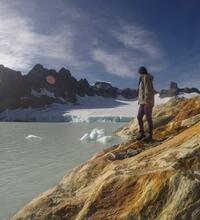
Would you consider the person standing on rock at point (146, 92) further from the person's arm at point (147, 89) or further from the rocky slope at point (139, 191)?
the rocky slope at point (139, 191)

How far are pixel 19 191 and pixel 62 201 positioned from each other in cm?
386

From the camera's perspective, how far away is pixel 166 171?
6.13m

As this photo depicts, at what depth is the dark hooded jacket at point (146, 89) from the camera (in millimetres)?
9475

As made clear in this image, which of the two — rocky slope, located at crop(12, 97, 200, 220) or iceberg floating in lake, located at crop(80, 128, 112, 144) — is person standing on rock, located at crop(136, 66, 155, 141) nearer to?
rocky slope, located at crop(12, 97, 200, 220)

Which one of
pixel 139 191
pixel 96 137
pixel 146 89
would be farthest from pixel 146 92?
pixel 96 137

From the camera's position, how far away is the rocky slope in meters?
5.73

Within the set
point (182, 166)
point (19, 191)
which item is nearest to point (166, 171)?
point (182, 166)

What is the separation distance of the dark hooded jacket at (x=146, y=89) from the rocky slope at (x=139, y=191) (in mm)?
1954

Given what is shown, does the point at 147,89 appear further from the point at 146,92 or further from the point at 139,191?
the point at 139,191

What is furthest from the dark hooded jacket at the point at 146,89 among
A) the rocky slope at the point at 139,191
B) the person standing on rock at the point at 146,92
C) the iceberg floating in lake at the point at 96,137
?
the iceberg floating in lake at the point at 96,137

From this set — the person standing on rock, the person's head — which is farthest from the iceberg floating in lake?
the person's head

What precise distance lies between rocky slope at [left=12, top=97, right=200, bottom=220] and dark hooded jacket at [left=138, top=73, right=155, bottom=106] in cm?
195

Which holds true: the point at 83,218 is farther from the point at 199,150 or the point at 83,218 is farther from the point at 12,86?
the point at 12,86

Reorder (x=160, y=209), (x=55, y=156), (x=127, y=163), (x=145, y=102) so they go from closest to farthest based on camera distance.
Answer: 1. (x=160, y=209)
2. (x=127, y=163)
3. (x=145, y=102)
4. (x=55, y=156)
